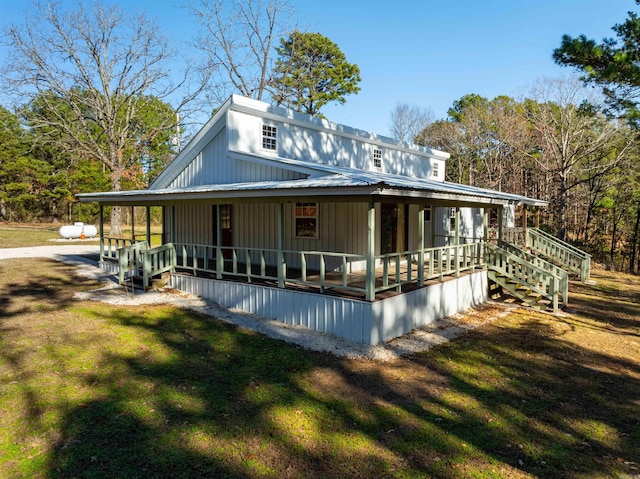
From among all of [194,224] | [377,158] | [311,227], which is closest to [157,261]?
[194,224]

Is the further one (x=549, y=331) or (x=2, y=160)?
(x=2, y=160)

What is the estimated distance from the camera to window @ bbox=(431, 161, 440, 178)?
20.2 m

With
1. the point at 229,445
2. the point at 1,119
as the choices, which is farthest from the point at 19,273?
the point at 1,119

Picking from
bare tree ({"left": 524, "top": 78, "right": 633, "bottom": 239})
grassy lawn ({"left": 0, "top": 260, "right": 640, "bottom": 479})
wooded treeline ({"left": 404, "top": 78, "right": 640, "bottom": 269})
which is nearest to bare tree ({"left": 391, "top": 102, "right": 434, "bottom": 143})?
wooded treeline ({"left": 404, "top": 78, "right": 640, "bottom": 269})

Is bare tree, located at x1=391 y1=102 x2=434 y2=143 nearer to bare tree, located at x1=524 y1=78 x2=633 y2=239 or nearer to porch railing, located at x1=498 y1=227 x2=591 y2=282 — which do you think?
bare tree, located at x1=524 y1=78 x2=633 y2=239

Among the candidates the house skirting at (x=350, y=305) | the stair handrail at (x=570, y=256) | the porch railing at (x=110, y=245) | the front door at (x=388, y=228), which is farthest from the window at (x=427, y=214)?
the porch railing at (x=110, y=245)

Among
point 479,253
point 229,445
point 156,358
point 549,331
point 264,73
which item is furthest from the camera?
point 264,73

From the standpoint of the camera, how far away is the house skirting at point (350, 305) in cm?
795

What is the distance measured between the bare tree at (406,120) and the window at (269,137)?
31458 mm

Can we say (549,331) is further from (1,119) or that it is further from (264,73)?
(1,119)

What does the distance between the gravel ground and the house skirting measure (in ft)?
0.61

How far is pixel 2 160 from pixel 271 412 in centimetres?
4602

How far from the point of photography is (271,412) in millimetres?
5234

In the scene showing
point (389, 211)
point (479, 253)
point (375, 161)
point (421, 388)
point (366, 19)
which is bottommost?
point (421, 388)
